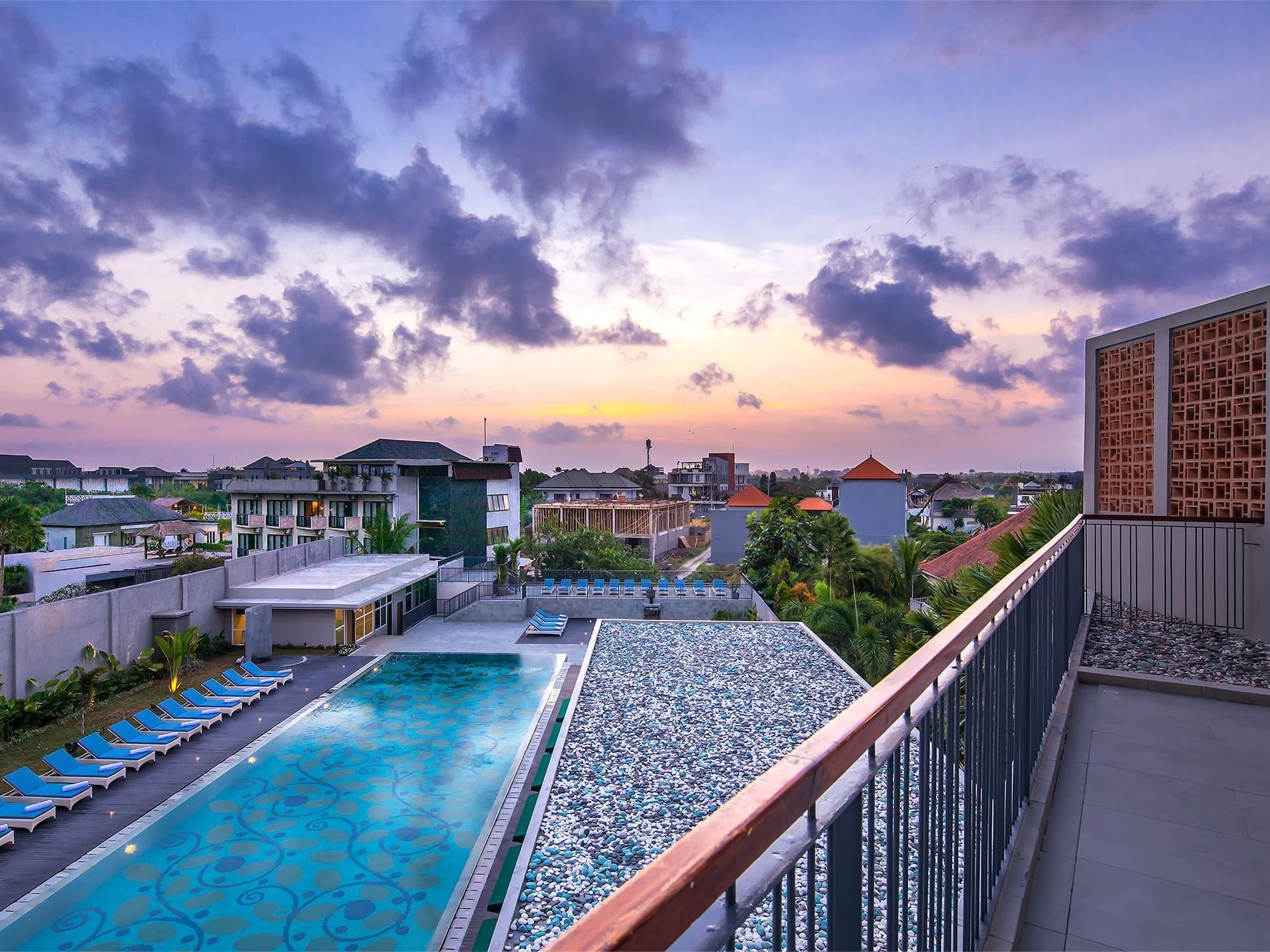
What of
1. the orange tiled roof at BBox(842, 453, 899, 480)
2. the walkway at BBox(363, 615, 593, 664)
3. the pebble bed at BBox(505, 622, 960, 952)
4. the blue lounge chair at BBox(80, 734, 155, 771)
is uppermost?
the orange tiled roof at BBox(842, 453, 899, 480)

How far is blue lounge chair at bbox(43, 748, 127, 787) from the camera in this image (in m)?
10.7

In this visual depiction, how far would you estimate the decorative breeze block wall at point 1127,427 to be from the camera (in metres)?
8.74

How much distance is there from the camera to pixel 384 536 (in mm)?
30703

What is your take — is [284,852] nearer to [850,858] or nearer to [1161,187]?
[850,858]

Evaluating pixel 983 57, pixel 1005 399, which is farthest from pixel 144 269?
pixel 1005 399

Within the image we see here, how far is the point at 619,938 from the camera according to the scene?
59cm

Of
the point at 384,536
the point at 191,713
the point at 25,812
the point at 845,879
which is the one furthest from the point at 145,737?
the point at 384,536

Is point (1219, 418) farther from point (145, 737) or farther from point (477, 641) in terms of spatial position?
point (477, 641)

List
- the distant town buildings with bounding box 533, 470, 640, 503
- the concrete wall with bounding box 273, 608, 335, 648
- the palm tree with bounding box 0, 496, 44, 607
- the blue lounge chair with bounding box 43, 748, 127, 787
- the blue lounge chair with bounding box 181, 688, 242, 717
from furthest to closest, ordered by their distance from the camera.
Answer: the distant town buildings with bounding box 533, 470, 640, 503
the palm tree with bounding box 0, 496, 44, 607
the concrete wall with bounding box 273, 608, 335, 648
the blue lounge chair with bounding box 181, 688, 242, 717
the blue lounge chair with bounding box 43, 748, 127, 787

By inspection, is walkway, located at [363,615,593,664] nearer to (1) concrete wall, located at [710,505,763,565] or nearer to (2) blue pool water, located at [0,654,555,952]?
(2) blue pool water, located at [0,654,555,952]

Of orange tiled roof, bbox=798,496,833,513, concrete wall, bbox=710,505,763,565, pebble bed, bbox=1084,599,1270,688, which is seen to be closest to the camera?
pebble bed, bbox=1084,599,1270,688

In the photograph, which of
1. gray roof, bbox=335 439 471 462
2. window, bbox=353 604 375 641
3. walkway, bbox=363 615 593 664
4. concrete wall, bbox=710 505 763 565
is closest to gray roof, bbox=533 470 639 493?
concrete wall, bbox=710 505 763 565

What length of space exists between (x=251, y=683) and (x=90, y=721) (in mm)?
2964

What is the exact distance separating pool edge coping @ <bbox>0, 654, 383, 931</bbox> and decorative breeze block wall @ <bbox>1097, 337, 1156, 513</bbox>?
46.1 feet
